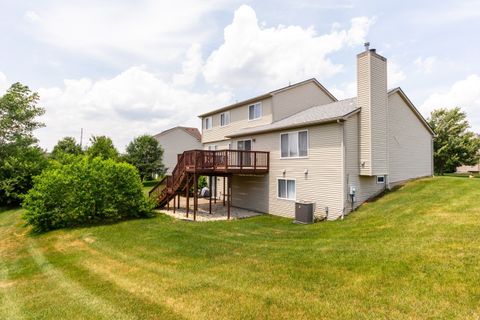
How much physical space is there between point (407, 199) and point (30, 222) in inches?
707

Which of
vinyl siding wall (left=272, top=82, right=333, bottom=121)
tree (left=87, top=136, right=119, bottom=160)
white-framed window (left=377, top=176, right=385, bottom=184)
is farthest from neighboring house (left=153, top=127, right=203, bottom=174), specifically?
white-framed window (left=377, top=176, right=385, bottom=184)

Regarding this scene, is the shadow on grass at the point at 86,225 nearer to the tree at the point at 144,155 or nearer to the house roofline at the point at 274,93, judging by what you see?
the house roofline at the point at 274,93

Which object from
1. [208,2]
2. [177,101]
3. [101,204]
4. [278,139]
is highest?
[208,2]

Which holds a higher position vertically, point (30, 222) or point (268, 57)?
point (268, 57)

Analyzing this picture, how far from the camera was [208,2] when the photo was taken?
12328mm

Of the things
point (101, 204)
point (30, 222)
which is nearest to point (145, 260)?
point (101, 204)

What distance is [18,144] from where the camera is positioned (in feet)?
79.8

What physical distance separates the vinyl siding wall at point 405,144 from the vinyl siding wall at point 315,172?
12.1ft

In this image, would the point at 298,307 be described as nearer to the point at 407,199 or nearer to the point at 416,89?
the point at 407,199

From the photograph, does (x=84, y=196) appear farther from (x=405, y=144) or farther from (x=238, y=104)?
(x=405, y=144)

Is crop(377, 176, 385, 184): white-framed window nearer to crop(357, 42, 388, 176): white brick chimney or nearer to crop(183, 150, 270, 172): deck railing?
crop(357, 42, 388, 176): white brick chimney

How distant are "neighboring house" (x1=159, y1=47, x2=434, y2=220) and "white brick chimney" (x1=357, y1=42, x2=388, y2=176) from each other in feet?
0.15

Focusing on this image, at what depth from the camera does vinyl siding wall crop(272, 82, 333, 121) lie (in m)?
19.0

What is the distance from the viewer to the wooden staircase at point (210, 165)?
14.6 meters
